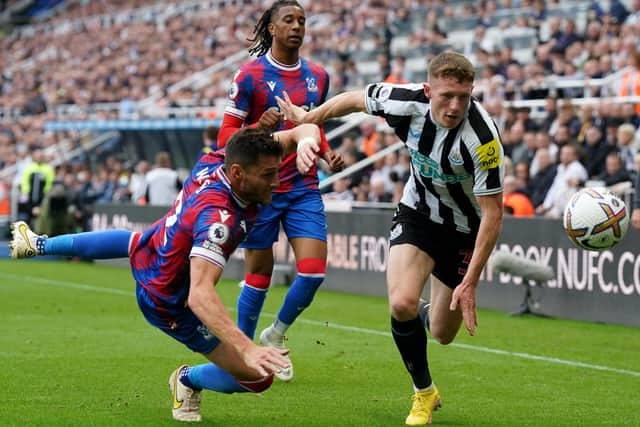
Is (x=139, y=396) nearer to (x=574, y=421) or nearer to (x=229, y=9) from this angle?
(x=574, y=421)

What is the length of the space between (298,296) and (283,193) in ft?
2.47

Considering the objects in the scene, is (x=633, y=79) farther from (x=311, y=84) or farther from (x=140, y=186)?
(x=140, y=186)

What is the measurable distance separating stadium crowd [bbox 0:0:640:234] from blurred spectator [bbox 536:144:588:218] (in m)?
0.02

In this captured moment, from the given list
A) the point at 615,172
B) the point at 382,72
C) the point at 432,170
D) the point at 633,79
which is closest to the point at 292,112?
the point at 432,170

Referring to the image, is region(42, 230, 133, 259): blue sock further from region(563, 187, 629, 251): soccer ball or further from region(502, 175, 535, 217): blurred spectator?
region(502, 175, 535, 217): blurred spectator

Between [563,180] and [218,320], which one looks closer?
[218,320]

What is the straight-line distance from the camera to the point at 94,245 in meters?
6.59

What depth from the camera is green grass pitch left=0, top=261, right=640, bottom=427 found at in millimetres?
6867

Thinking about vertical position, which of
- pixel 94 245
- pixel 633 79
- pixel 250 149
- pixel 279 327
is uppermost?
pixel 633 79

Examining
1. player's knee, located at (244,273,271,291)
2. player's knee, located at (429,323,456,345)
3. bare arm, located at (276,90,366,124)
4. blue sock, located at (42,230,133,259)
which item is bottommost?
player's knee, located at (429,323,456,345)

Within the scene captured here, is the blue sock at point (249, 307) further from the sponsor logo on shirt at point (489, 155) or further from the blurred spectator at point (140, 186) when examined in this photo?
the blurred spectator at point (140, 186)

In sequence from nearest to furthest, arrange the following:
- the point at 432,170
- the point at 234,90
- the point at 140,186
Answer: the point at 432,170, the point at 234,90, the point at 140,186

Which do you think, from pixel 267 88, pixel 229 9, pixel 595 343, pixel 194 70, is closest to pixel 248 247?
pixel 267 88

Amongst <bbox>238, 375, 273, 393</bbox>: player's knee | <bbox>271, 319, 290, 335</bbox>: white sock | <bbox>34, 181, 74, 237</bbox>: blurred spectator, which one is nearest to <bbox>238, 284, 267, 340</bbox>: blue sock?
<bbox>271, 319, 290, 335</bbox>: white sock
